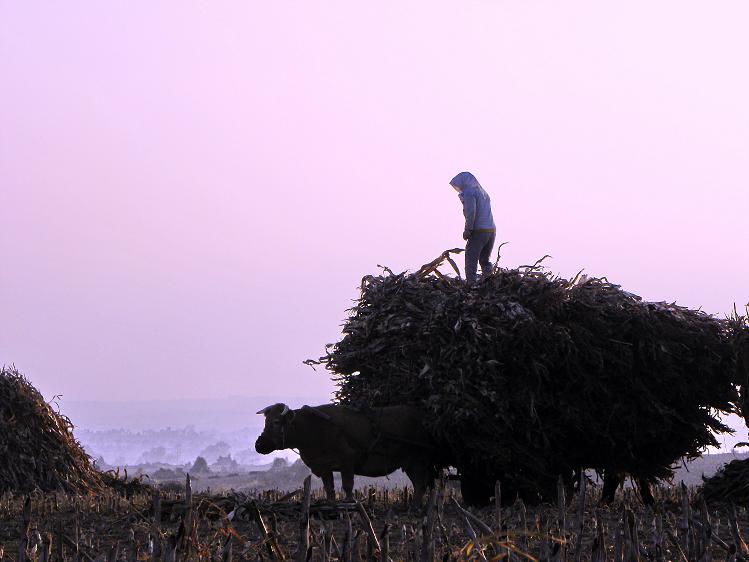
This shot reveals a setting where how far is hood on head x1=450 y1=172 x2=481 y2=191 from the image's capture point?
1633cm

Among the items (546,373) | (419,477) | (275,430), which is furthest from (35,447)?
(546,373)

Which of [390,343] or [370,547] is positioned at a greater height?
[390,343]

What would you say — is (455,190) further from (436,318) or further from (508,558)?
(508,558)

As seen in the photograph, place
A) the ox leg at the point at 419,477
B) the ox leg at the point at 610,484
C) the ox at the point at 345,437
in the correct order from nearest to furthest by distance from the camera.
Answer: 1. the ox at the point at 345,437
2. the ox leg at the point at 419,477
3. the ox leg at the point at 610,484

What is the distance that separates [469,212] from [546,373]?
11.5 feet

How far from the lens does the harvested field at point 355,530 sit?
5.30m

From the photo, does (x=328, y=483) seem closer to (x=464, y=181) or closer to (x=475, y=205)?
(x=475, y=205)

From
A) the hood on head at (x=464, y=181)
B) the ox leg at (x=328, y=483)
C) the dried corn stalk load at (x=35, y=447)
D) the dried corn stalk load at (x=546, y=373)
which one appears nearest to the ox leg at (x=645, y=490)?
the dried corn stalk load at (x=546, y=373)

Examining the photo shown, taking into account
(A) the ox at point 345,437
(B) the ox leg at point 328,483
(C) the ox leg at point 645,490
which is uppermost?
(A) the ox at point 345,437

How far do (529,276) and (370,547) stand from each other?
883 cm

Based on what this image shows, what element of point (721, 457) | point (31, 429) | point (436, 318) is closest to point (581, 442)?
point (436, 318)

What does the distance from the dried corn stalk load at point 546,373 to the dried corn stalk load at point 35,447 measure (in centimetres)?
522

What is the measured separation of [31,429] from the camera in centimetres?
1705

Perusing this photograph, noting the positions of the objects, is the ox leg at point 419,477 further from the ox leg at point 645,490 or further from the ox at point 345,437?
the ox leg at point 645,490
